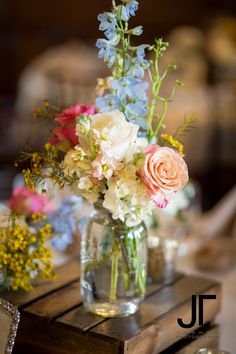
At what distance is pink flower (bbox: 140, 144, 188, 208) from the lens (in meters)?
1.27

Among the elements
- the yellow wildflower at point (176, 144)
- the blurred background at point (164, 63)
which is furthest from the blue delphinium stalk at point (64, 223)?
the blurred background at point (164, 63)

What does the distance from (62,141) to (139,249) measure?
28cm

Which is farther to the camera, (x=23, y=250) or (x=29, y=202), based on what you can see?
(x=29, y=202)

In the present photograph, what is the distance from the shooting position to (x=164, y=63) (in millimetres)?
5047

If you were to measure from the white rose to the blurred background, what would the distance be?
2.12 m

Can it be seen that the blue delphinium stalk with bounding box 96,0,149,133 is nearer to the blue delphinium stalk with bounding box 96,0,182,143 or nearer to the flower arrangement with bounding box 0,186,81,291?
the blue delphinium stalk with bounding box 96,0,182,143

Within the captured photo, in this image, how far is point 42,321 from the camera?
4.75 feet

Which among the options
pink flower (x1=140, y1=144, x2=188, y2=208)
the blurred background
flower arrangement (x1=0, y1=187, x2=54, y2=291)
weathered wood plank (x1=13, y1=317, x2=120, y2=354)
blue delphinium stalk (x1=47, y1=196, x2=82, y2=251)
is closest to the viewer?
pink flower (x1=140, y1=144, x2=188, y2=208)

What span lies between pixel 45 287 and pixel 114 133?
0.51 meters

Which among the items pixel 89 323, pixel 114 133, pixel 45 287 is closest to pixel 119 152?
pixel 114 133

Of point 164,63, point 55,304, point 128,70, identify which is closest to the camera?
point 128,70

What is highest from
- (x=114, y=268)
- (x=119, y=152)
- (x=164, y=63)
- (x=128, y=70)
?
(x=164, y=63)

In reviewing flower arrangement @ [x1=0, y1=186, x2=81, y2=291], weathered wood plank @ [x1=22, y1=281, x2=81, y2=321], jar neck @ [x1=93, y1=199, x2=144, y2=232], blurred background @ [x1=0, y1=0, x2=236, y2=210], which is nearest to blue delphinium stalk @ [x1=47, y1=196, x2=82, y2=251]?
flower arrangement @ [x1=0, y1=186, x2=81, y2=291]

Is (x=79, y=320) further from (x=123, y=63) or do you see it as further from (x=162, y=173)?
(x=123, y=63)
